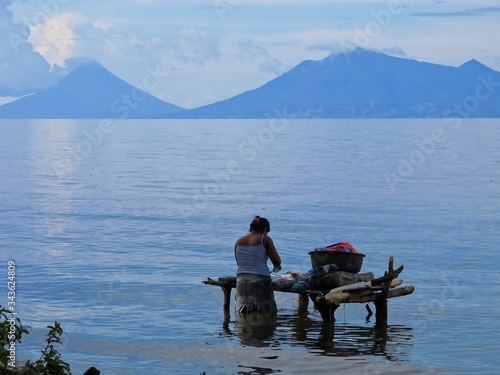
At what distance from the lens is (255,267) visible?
17.9m

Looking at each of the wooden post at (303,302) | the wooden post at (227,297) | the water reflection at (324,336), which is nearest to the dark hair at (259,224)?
the water reflection at (324,336)

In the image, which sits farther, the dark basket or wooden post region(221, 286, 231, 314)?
wooden post region(221, 286, 231, 314)

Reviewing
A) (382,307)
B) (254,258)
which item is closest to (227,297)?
(254,258)

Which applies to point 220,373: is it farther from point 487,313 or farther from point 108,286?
point 108,286

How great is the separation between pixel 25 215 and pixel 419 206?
19064 mm

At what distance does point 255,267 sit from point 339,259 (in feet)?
5.88

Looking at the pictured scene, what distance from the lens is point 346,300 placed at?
18156 millimetres

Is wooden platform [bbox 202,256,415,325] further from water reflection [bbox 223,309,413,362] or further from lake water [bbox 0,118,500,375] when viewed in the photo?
lake water [bbox 0,118,500,375]

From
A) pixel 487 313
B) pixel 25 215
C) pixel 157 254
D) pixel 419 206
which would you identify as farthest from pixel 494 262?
pixel 25 215

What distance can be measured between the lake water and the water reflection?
1.7 inches

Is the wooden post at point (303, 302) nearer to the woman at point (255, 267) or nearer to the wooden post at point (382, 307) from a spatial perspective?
the wooden post at point (382, 307)

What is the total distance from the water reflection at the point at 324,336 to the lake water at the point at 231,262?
0.04 meters

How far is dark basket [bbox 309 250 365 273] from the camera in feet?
60.6

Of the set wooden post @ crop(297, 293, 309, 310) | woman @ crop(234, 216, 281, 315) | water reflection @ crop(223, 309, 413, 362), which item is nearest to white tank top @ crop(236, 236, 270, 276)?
woman @ crop(234, 216, 281, 315)
